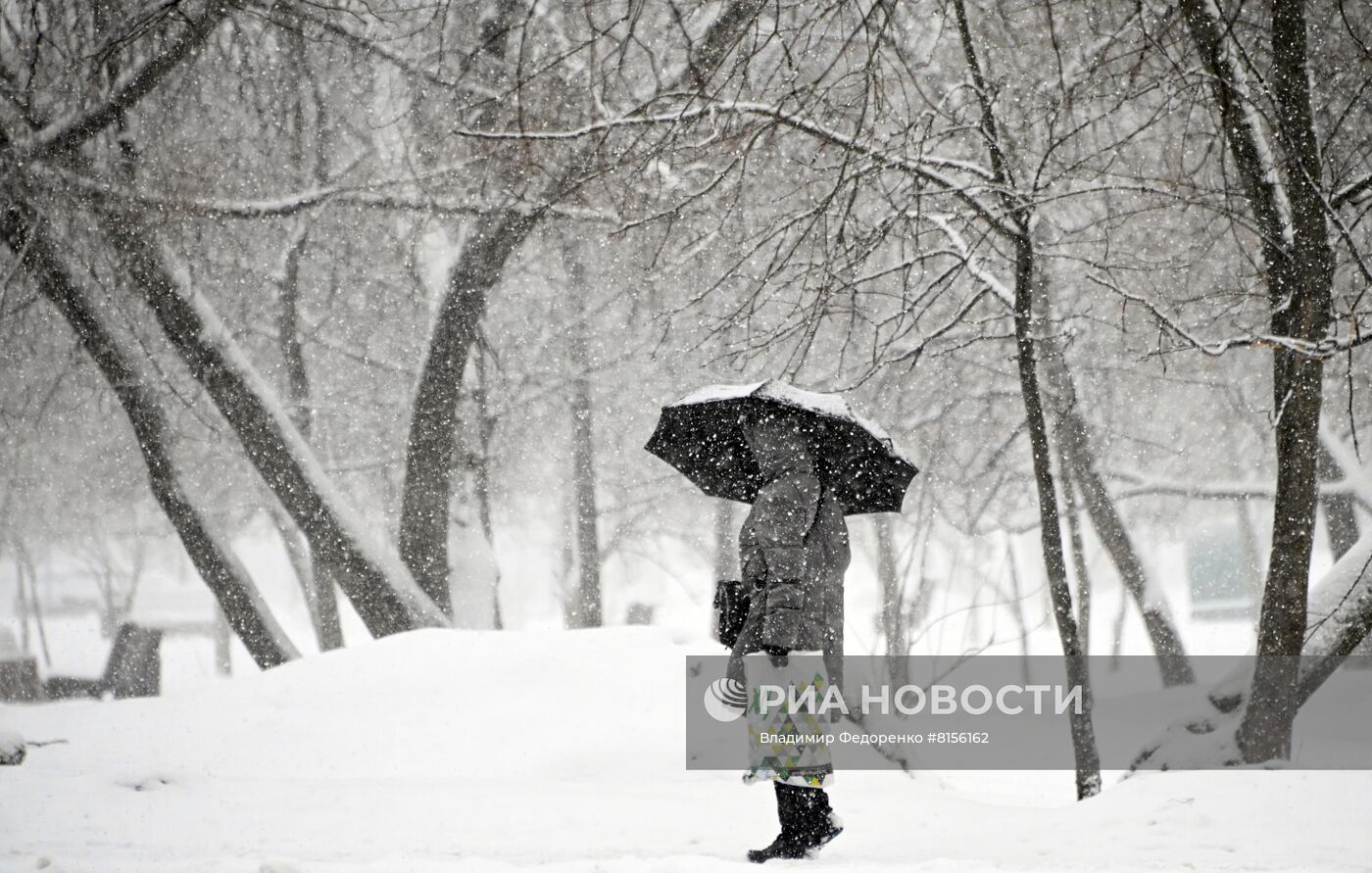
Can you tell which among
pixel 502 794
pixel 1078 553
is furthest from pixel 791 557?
pixel 1078 553

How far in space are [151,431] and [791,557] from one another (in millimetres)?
7604

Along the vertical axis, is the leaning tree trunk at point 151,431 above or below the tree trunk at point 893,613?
above

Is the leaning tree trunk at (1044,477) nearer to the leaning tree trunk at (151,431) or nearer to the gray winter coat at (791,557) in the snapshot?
the gray winter coat at (791,557)

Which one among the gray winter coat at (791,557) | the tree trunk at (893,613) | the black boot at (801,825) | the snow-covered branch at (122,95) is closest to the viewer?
the gray winter coat at (791,557)

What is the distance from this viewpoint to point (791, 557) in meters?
3.91

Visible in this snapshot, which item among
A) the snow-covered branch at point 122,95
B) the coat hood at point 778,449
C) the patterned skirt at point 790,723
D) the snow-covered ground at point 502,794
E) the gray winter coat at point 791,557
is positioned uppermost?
the snow-covered branch at point 122,95

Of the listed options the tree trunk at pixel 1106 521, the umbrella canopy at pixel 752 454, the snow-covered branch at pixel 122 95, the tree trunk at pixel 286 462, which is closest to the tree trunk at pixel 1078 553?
the tree trunk at pixel 1106 521

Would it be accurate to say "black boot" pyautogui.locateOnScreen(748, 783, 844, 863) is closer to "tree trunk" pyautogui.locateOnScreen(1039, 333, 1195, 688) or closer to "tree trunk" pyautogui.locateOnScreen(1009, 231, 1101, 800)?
"tree trunk" pyautogui.locateOnScreen(1009, 231, 1101, 800)

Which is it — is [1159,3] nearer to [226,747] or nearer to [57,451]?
[226,747]

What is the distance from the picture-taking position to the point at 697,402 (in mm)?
4512

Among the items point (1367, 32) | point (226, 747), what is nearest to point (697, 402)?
point (226, 747)

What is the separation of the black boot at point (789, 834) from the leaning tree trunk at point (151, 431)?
7.20 metres

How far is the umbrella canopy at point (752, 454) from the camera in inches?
169

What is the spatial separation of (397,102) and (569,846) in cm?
769
